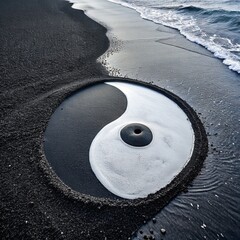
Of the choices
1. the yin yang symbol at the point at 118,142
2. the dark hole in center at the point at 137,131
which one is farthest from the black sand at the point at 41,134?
the dark hole in center at the point at 137,131

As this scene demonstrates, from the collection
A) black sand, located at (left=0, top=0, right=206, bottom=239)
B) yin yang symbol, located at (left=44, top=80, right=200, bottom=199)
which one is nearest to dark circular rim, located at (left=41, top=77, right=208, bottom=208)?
black sand, located at (left=0, top=0, right=206, bottom=239)

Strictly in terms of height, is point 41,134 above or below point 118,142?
below

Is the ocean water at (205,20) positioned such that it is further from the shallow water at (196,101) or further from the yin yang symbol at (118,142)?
the yin yang symbol at (118,142)

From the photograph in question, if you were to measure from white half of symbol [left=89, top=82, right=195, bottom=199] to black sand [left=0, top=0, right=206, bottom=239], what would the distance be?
0.63m

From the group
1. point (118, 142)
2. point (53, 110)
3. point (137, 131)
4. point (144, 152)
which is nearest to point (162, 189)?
point (144, 152)

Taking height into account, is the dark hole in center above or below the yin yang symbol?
above

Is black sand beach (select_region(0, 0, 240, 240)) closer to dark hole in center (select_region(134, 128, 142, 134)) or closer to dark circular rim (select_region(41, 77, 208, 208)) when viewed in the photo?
dark circular rim (select_region(41, 77, 208, 208))

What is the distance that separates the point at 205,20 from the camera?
23.6 metres

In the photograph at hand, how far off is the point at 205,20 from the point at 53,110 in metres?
19.2

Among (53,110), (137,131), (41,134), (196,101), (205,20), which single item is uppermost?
(205,20)

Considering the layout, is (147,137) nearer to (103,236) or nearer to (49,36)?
(103,236)

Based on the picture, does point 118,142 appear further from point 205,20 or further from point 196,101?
point 205,20

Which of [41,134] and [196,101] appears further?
[196,101]

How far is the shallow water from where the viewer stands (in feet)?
21.8
